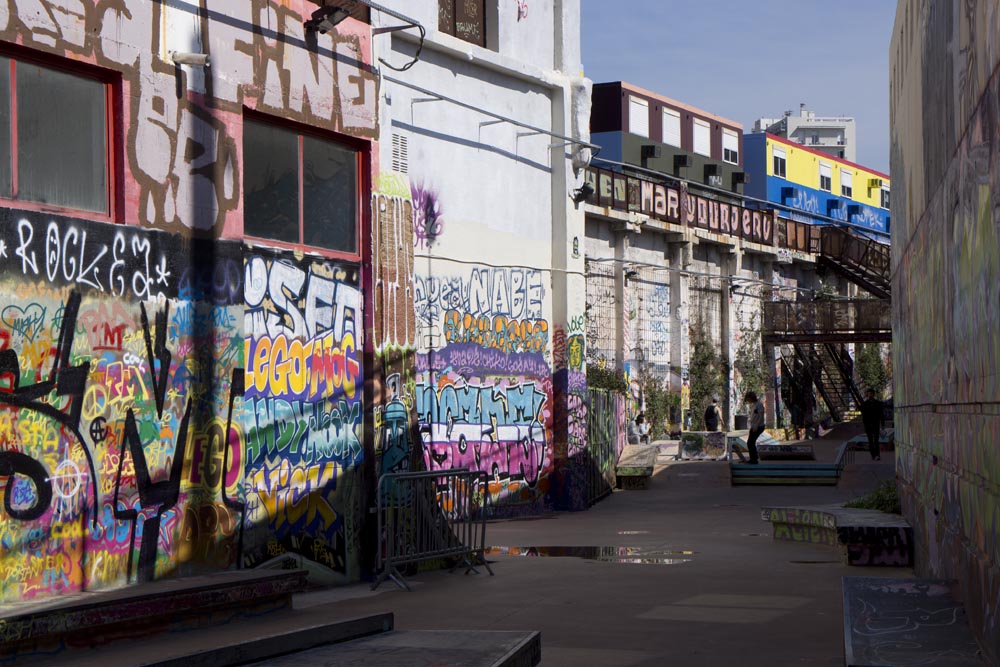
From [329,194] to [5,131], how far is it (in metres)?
3.95

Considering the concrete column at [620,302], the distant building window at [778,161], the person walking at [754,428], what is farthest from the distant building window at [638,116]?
the person walking at [754,428]

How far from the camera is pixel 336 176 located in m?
12.8

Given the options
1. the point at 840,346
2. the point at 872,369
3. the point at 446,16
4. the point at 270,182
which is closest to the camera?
the point at 270,182

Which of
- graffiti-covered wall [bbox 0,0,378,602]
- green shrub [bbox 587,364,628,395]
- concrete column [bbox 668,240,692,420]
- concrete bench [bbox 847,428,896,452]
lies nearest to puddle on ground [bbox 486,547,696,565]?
graffiti-covered wall [bbox 0,0,378,602]

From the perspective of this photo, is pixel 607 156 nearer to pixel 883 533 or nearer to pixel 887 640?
pixel 883 533

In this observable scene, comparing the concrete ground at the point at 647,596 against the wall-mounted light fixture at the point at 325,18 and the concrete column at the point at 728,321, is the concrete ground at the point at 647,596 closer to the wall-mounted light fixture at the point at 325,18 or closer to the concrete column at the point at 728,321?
the wall-mounted light fixture at the point at 325,18

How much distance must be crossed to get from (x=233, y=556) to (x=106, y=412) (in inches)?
75.6

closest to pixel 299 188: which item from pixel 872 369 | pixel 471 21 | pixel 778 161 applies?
pixel 471 21

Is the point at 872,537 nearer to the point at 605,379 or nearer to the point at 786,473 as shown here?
the point at 786,473

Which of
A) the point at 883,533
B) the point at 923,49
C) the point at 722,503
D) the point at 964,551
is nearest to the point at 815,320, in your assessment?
the point at 722,503

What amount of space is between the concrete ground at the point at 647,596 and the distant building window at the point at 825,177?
152 ft

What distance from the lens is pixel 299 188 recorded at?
40.3 ft

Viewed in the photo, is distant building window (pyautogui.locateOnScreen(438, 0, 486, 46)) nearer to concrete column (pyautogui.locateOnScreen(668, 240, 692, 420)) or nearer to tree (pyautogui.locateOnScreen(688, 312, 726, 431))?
concrete column (pyautogui.locateOnScreen(668, 240, 692, 420))

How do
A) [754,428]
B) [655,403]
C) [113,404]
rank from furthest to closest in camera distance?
1. [655,403]
2. [754,428]
3. [113,404]
